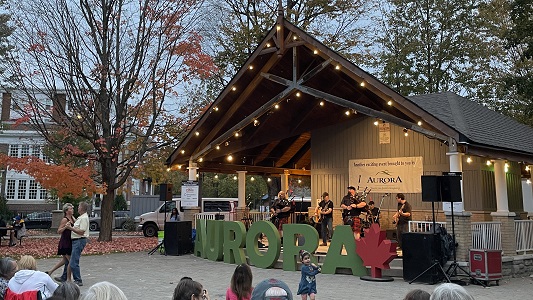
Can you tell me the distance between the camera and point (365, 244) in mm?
11195

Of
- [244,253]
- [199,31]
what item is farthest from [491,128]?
[199,31]

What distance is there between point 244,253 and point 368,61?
582 inches

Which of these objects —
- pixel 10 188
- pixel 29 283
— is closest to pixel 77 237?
pixel 29 283

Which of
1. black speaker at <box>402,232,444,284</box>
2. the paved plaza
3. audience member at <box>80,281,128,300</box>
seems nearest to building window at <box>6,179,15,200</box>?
the paved plaza

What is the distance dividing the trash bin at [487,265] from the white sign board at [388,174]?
170 inches

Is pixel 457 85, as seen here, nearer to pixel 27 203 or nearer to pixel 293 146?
pixel 293 146

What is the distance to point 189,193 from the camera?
16141 mm

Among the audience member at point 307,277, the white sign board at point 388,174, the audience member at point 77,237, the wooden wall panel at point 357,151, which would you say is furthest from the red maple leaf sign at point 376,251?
the audience member at point 77,237

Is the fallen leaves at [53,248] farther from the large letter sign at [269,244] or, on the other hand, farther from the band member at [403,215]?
the band member at [403,215]

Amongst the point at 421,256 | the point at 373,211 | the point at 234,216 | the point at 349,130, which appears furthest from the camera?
the point at 234,216

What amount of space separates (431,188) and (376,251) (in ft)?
6.27

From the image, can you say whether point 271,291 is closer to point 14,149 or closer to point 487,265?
point 487,265

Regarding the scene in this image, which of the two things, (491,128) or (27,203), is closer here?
(491,128)

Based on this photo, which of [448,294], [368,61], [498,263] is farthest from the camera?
[368,61]
